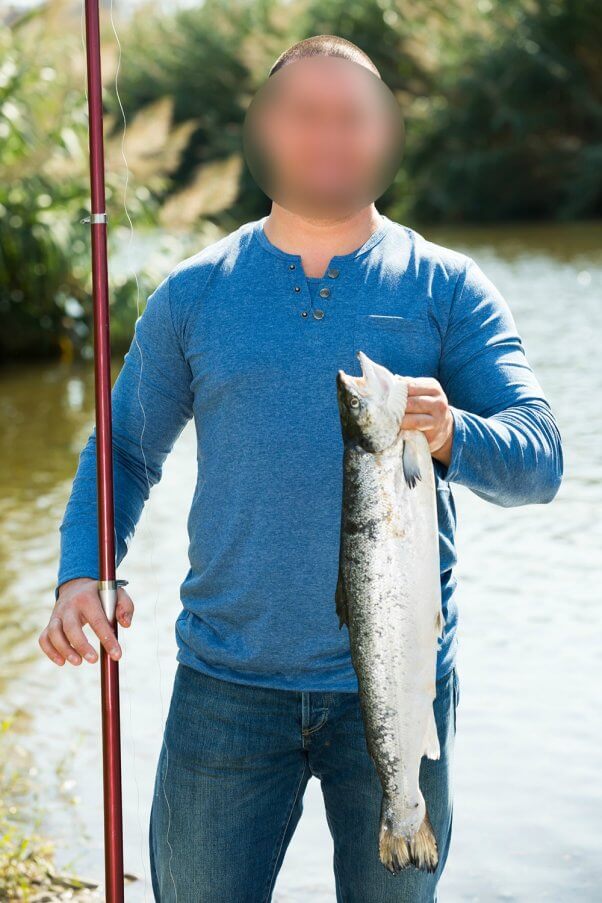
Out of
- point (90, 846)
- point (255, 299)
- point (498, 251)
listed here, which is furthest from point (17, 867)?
point (498, 251)

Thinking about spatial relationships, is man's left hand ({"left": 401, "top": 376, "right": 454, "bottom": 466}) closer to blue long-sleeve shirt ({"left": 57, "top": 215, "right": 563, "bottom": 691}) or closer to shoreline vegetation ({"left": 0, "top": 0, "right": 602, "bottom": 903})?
blue long-sleeve shirt ({"left": 57, "top": 215, "right": 563, "bottom": 691})

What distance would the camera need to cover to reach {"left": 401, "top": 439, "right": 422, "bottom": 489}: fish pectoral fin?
1964mm

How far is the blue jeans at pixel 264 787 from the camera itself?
2266 millimetres

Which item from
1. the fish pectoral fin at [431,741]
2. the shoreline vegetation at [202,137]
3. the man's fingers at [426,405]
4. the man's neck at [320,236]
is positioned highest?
the shoreline vegetation at [202,137]

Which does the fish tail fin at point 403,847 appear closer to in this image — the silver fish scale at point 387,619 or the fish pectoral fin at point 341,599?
the silver fish scale at point 387,619

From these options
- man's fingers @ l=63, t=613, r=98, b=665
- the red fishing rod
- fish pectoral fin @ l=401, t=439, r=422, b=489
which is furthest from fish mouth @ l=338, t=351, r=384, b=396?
man's fingers @ l=63, t=613, r=98, b=665

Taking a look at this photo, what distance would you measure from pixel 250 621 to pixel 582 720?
2850 millimetres

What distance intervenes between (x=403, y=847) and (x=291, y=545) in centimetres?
54

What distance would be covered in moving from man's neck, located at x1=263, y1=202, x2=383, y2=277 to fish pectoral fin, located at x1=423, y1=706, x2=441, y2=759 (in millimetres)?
822

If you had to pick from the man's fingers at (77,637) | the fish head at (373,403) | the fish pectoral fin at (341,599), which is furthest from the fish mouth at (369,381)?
the man's fingers at (77,637)

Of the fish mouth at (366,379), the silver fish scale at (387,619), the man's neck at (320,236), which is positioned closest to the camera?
the fish mouth at (366,379)

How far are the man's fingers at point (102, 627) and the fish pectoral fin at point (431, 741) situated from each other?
0.55m

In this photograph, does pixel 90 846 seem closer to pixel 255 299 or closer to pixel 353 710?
pixel 353 710

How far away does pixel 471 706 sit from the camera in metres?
5.02
